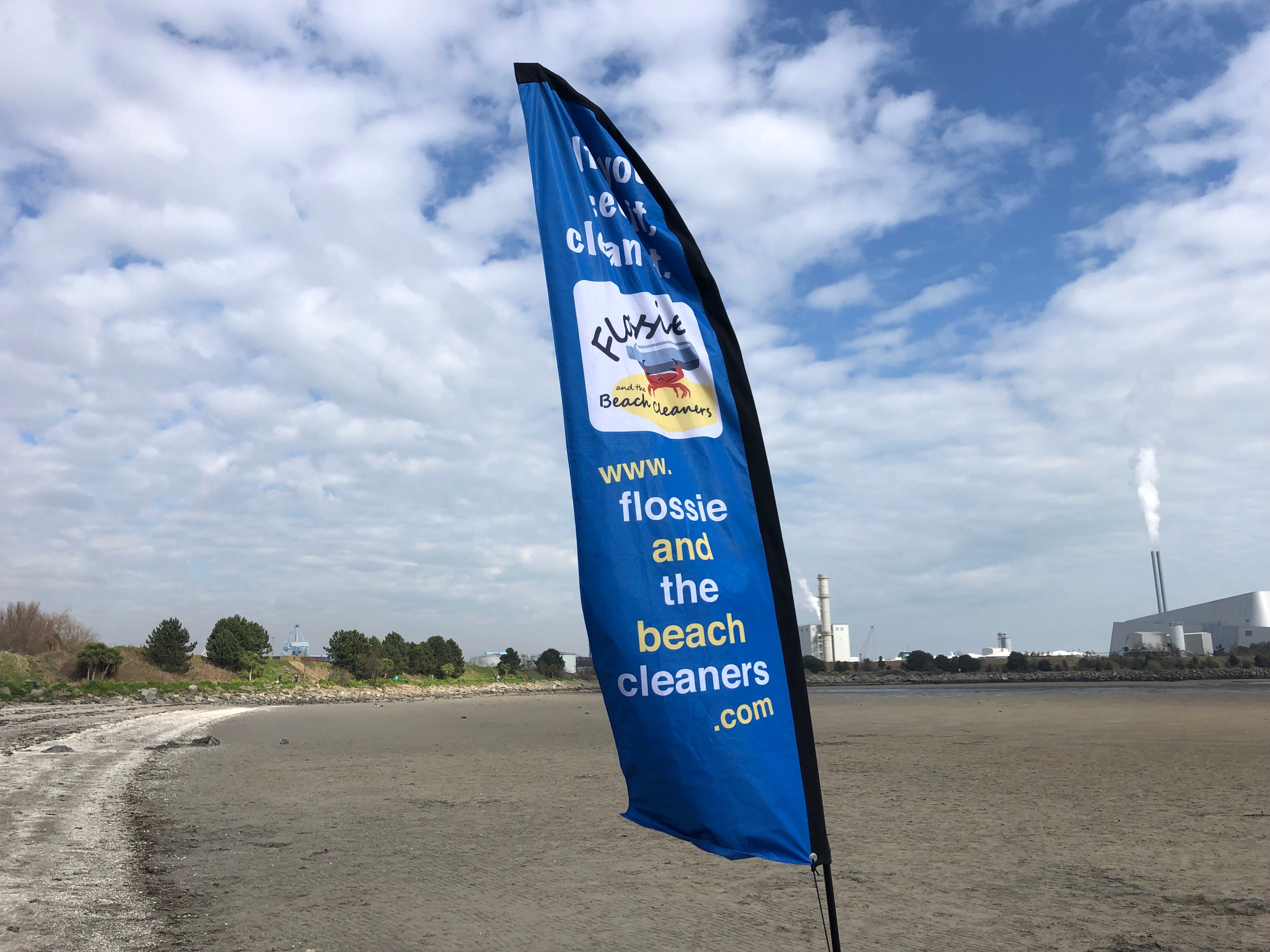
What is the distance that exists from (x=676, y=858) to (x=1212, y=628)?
11881cm

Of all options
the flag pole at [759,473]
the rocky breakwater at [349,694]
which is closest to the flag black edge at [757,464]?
the flag pole at [759,473]

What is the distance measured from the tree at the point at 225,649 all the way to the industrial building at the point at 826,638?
73870 mm

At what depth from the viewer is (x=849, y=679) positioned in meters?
93.0

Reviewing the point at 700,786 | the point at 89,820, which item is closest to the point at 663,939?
the point at 700,786

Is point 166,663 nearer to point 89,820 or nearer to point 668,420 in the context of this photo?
point 89,820

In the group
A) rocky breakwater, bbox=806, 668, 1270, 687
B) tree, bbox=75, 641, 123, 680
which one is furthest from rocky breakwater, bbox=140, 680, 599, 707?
rocky breakwater, bbox=806, 668, 1270, 687

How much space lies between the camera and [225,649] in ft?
225

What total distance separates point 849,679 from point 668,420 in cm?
9648

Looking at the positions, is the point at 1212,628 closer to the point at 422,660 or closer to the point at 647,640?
the point at 422,660

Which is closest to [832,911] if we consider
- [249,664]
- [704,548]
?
[704,548]

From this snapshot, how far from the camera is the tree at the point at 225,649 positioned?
6856 cm

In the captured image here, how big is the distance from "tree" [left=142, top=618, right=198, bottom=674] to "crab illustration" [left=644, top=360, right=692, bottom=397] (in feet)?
230

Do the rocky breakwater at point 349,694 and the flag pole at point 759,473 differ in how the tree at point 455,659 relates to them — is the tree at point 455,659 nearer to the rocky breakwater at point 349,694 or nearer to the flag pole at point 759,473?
the rocky breakwater at point 349,694

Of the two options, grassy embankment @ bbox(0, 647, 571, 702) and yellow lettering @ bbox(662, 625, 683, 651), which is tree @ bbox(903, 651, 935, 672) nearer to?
grassy embankment @ bbox(0, 647, 571, 702)
